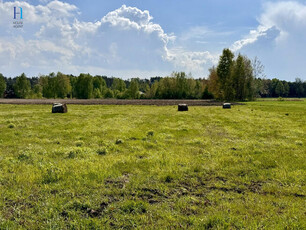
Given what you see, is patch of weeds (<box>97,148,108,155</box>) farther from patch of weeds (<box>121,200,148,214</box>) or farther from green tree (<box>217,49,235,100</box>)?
green tree (<box>217,49,235,100</box>)

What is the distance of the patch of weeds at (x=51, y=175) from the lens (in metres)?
6.83

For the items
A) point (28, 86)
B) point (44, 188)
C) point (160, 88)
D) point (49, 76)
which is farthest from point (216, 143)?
point (28, 86)

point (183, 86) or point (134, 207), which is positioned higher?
point (183, 86)

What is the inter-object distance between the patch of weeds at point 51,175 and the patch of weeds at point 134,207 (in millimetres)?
2891

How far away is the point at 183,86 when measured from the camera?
112 meters

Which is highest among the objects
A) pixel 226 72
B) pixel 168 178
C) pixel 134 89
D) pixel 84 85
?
pixel 226 72

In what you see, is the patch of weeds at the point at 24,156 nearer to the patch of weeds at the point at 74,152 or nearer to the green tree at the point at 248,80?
the patch of weeds at the point at 74,152

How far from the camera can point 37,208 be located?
17.1ft

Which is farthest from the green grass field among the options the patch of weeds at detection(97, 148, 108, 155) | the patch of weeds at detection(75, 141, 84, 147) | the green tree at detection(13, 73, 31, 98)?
the green tree at detection(13, 73, 31, 98)

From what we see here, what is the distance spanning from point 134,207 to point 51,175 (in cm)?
344

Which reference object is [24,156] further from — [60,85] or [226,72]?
[60,85]

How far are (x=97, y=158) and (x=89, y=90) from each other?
110955 millimetres

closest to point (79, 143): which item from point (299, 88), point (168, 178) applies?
point (168, 178)

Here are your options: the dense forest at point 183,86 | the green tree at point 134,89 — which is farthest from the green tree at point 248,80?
the green tree at point 134,89
